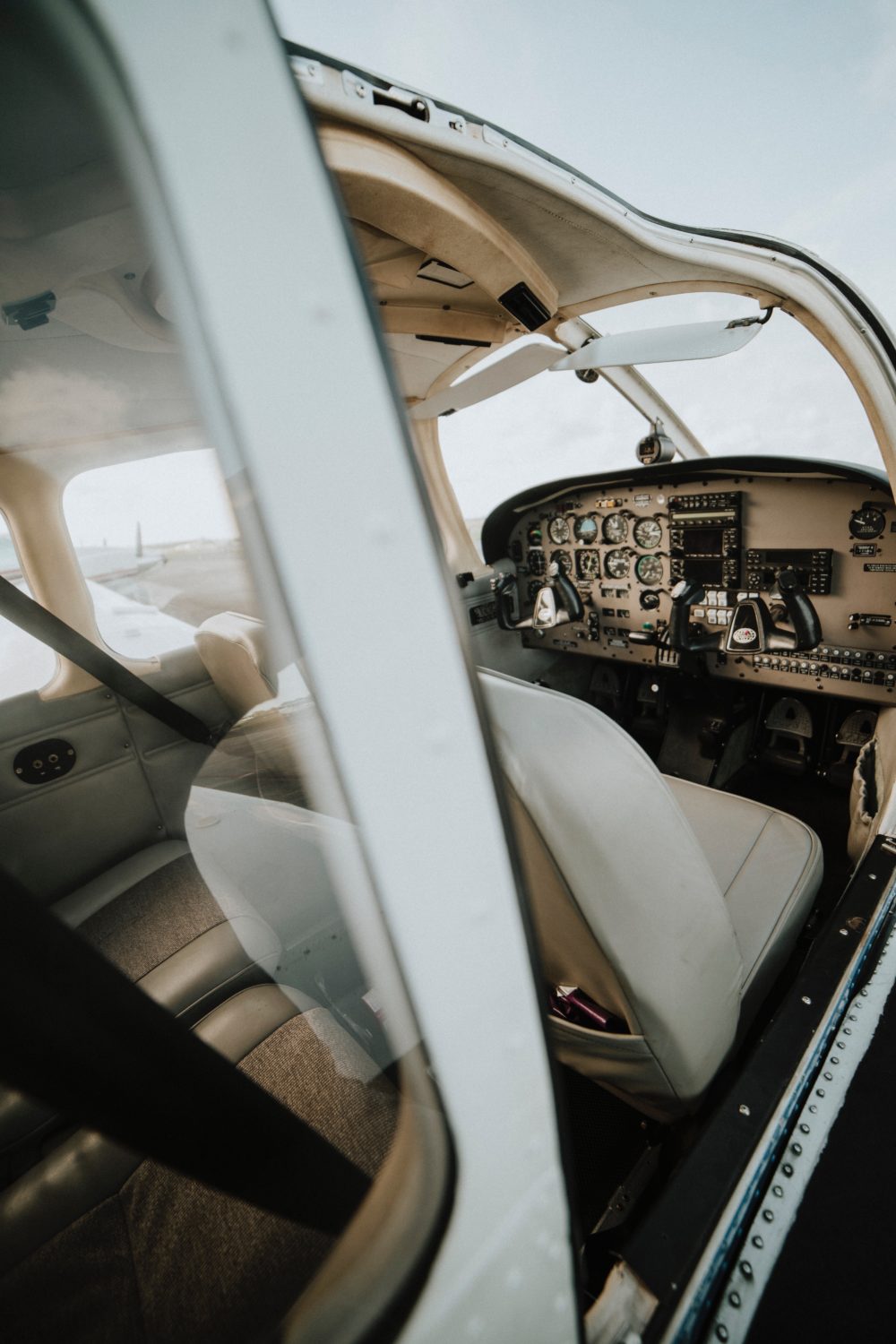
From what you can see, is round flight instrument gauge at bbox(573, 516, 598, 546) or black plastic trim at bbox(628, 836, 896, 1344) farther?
round flight instrument gauge at bbox(573, 516, 598, 546)

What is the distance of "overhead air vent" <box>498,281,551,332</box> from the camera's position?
1456 millimetres

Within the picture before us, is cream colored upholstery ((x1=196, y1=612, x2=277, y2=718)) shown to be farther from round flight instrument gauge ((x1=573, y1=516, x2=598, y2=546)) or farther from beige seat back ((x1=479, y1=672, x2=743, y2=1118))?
round flight instrument gauge ((x1=573, y1=516, x2=598, y2=546))

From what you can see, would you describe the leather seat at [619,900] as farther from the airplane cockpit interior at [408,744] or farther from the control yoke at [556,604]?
the control yoke at [556,604]

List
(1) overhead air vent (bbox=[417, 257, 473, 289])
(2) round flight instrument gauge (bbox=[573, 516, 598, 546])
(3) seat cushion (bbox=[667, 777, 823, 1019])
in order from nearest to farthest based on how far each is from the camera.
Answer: (3) seat cushion (bbox=[667, 777, 823, 1019])
(1) overhead air vent (bbox=[417, 257, 473, 289])
(2) round flight instrument gauge (bbox=[573, 516, 598, 546])

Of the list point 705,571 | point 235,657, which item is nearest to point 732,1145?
point 235,657

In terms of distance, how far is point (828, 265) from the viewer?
139cm

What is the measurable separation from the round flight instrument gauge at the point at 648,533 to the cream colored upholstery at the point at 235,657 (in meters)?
1.98

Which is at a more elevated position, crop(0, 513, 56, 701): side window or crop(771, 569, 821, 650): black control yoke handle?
crop(0, 513, 56, 701): side window

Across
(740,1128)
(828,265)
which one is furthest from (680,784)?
(828,265)

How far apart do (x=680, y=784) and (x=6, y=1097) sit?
190 centimetres

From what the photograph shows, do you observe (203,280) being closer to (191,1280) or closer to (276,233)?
(276,233)

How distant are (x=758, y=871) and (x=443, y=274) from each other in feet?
6.13

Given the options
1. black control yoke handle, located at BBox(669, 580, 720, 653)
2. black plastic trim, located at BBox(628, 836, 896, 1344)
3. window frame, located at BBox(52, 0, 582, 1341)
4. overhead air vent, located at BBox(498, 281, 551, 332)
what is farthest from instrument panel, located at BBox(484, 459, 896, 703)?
window frame, located at BBox(52, 0, 582, 1341)

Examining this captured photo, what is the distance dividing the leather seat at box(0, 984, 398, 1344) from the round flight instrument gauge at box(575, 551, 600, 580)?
8.57 ft
